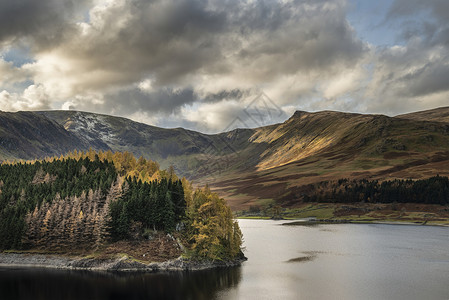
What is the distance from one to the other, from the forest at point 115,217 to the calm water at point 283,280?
461 inches

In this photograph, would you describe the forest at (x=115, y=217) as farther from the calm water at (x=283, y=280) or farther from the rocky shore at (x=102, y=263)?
the calm water at (x=283, y=280)

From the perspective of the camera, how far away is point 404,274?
8969 cm

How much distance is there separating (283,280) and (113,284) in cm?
4059

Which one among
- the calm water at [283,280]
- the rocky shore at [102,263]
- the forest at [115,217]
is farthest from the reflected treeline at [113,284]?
the forest at [115,217]

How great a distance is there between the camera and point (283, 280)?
83250mm

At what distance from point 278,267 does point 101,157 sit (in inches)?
4510

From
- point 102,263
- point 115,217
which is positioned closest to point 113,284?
point 102,263

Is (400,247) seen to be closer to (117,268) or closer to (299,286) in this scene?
(299,286)

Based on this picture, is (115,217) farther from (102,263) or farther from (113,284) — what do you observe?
(113,284)

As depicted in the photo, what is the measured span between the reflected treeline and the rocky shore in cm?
383

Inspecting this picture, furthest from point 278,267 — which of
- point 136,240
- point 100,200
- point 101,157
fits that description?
point 101,157

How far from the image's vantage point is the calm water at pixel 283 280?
7312 centimetres

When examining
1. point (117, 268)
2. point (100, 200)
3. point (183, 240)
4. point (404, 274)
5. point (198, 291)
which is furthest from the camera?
point (100, 200)

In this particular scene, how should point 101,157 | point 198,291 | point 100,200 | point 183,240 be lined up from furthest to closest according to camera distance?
point 101,157, point 100,200, point 183,240, point 198,291
